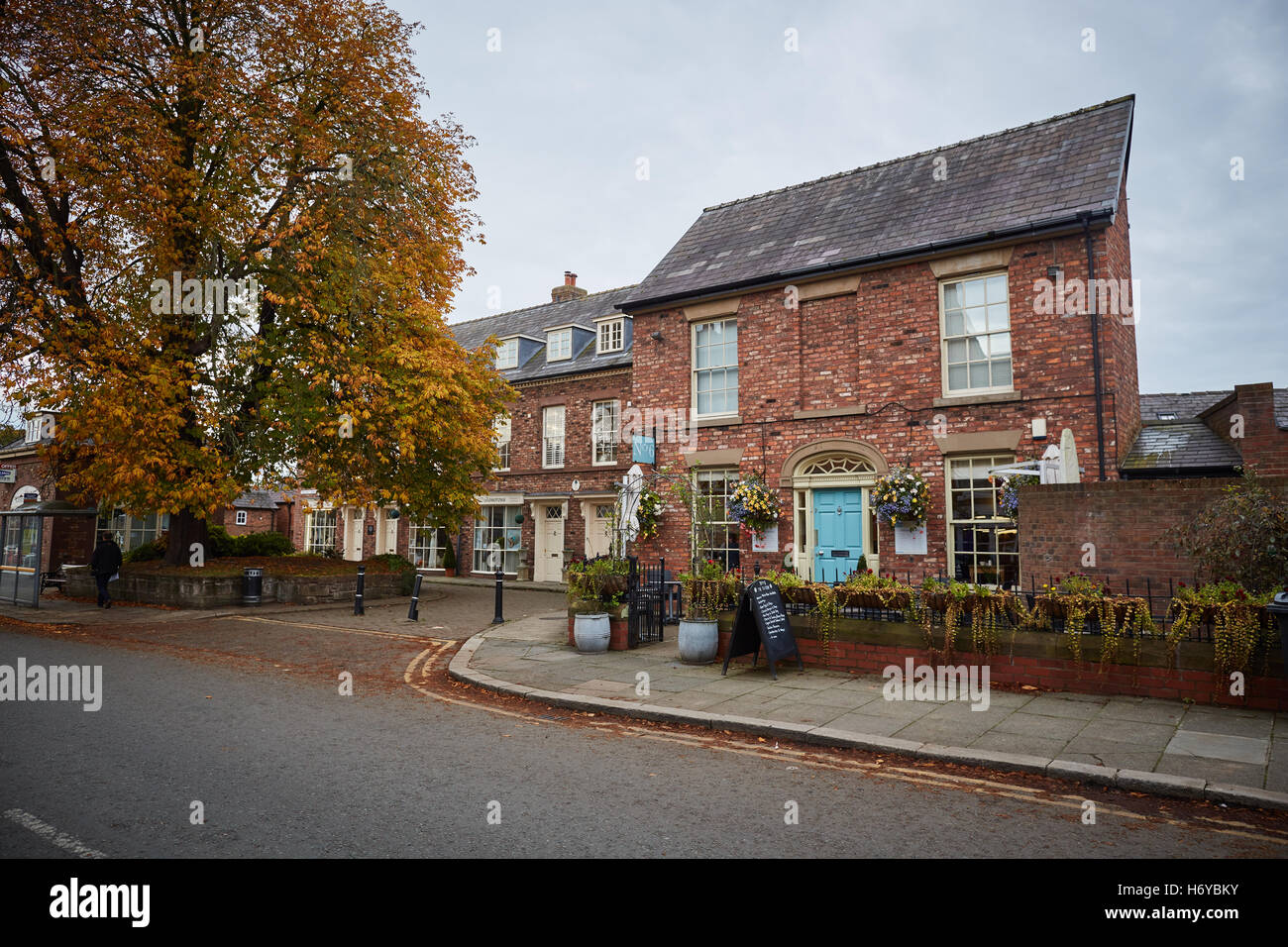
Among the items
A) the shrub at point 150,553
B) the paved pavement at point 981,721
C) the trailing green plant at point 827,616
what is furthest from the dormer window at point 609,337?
the trailing green plant at point 827,616

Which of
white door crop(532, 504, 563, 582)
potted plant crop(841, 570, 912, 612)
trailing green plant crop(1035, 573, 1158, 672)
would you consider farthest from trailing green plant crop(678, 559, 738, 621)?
white door crop(532, 504, 563, 582)

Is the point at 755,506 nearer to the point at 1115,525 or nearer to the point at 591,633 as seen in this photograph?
the point at 591,633

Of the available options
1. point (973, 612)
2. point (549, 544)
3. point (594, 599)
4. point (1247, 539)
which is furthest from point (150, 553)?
point (1247, 539)

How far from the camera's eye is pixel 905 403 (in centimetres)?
1416

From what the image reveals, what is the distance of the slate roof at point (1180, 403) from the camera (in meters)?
20.4

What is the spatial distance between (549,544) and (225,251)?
1349cm

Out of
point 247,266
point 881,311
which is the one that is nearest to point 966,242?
point 881,311

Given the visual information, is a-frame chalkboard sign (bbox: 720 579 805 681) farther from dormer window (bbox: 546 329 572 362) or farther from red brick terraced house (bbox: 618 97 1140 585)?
dormer window (bbox: 546 329 572 362)

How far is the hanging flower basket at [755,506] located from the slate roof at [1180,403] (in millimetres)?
12182

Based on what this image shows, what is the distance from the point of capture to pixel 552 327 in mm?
26797

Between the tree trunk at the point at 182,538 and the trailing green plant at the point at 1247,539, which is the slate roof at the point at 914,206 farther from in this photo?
the tree trunk at the point at 182,538

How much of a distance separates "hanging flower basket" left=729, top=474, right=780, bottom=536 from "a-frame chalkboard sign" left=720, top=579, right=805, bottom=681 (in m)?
6.05

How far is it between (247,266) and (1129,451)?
1850cm
